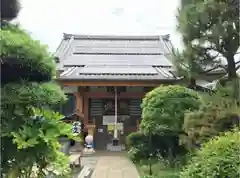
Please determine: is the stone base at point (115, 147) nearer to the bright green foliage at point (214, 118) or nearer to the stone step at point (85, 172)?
the stone step at point (85, 172)

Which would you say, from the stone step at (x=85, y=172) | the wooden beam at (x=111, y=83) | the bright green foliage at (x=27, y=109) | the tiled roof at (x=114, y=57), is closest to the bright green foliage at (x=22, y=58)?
the bright green foliage at (x=27, y=109)

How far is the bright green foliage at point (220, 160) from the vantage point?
2996 mm

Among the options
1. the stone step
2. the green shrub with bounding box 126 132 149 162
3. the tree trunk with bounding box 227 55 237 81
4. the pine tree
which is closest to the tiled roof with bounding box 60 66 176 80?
the green shrub with bounding box 126 132 149 162

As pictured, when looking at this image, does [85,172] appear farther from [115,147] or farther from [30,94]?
[30,94]

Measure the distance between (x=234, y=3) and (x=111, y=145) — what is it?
8563mm

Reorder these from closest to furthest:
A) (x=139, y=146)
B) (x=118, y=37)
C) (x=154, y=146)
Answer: (x=154, y=146) → (x=139, y=146) → (x=118, y=37)

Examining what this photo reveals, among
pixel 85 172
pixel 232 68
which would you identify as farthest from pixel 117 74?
pixel 232 68

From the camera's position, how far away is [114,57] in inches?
702

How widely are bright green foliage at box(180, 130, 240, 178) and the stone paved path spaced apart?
572 centimetres

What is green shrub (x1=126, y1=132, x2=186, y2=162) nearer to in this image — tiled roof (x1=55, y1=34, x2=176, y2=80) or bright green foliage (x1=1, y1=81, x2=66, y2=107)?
tiled roof (x1=55, y1=34, x2=176, y2=80)

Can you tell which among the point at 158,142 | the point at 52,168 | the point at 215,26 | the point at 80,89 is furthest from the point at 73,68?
the point at 52,168

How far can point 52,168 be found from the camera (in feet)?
11.5

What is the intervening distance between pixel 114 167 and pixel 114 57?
27.9 feet

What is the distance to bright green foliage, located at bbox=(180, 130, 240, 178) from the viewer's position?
118 inches
